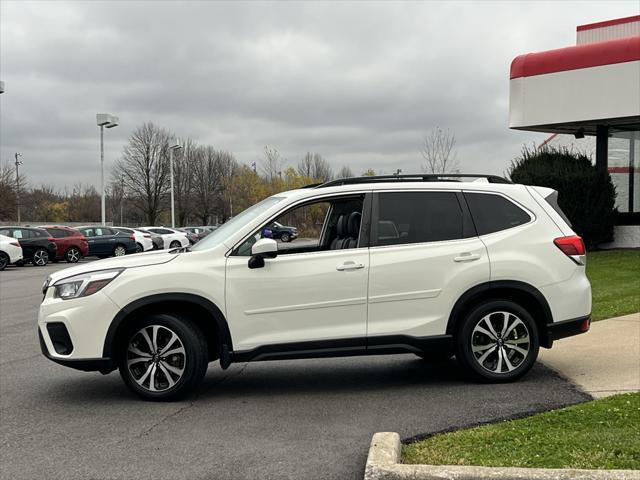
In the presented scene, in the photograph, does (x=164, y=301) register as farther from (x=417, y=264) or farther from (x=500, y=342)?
(x=500, y=342)

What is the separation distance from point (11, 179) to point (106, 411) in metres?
57.7

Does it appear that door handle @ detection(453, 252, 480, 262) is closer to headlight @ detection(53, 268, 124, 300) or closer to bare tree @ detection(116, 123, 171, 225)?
headlight @ detection(53, 268, 124, 300)

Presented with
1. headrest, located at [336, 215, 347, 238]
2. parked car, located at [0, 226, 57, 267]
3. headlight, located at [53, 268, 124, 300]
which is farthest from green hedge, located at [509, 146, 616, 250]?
parked car, located at [0, 226, 57, 267]

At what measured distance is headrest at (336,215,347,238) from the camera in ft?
20.9

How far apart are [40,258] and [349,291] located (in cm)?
2315

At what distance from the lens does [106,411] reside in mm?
5613

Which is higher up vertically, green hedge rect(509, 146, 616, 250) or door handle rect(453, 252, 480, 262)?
green hedge rect(509, 146, 616, 250)

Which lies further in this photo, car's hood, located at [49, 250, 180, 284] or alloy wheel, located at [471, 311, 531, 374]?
alloy wheel, located at [471, 311, 531, 374]

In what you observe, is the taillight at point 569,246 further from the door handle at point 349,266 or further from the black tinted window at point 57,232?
the black tinted window at point 57,232

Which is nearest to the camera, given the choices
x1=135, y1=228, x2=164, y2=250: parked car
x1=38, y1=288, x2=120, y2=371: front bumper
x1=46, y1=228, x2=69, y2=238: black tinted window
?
Answer: x1=38, y1=288, x2=120, y2=371: front bumper

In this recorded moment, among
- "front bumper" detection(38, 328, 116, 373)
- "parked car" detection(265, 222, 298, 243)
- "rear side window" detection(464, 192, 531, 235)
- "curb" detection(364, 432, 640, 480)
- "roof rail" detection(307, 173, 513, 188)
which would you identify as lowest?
"curb" detection(364, 432, 640, 480)

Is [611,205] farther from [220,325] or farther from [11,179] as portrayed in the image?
[11,179]

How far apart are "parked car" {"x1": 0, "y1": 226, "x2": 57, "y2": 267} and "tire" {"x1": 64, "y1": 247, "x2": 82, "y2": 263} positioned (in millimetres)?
1192

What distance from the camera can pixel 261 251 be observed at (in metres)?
5.64
